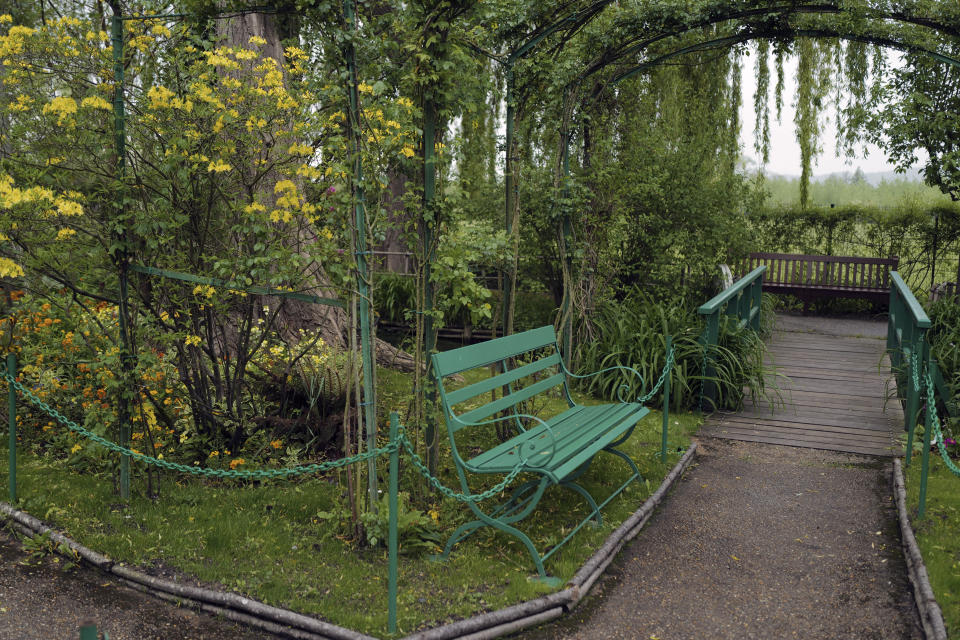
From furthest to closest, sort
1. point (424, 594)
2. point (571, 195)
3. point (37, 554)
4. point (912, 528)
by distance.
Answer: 1. point (571, 195)
2. point (912, 528)
3. point (37, 554)
4. point (424, 594)

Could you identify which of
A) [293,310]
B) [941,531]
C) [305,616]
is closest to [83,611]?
[305,616]

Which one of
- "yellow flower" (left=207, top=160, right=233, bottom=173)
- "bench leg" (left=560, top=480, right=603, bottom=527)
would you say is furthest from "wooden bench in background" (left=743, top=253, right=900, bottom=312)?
"yellow flower" (left=207, top=160, right=233, bottom=173)

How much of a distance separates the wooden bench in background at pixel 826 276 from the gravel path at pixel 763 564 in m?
7.46

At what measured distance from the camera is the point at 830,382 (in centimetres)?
830

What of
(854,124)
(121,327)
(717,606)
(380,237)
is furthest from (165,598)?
(854,124)

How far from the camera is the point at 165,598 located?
377cm

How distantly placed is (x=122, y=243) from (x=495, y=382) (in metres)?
2.28

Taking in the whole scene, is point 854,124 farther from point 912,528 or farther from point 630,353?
point 912,528

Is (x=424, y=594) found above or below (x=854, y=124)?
below

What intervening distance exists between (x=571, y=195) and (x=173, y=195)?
378cm

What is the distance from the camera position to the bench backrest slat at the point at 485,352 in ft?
14.1

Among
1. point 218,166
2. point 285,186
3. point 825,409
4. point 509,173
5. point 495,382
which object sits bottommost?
point 825,409

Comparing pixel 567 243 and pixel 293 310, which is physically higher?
pixel 567 243

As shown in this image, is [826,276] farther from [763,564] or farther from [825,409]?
[763,564]
